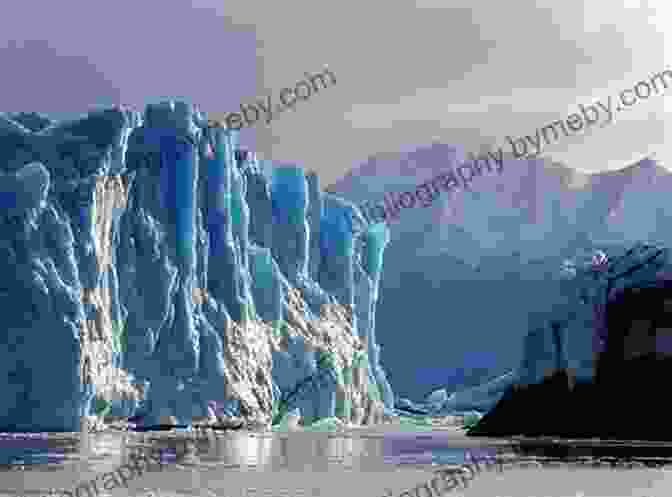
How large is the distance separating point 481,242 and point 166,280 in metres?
107

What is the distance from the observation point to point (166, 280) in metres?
68.1

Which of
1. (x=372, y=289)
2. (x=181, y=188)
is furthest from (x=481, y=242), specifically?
(x=181, y=188)

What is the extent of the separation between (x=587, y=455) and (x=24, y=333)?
27.3m

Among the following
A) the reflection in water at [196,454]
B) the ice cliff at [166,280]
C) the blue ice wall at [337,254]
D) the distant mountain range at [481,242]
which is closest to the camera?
the reflection in water at [196,454]

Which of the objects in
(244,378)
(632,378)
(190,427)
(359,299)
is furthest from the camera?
(359,299)

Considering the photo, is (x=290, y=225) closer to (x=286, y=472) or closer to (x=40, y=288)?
(x=40, y=288)

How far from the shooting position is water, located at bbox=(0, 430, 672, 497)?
27.4 meters

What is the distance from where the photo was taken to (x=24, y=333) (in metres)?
57.2

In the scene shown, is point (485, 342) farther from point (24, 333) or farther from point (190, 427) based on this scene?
point (24, 333)

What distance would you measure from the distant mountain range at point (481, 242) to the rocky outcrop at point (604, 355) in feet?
246

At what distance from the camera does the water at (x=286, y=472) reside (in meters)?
27.4

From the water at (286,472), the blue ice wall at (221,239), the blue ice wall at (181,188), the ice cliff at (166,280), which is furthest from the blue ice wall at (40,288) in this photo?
the blue ice wall at (221,239)

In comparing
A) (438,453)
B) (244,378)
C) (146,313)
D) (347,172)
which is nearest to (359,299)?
(244,378)

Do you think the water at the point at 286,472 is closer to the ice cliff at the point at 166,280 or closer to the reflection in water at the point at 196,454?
the reflection in water at the point at 196,454
